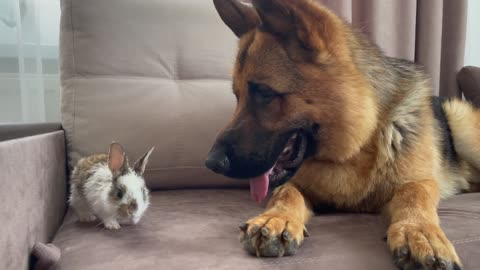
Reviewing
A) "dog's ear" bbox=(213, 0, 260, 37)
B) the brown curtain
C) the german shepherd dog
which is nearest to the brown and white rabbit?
the german shepherd dog

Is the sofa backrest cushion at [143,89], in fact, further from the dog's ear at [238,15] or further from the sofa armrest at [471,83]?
the sofa armrest at [471,83]

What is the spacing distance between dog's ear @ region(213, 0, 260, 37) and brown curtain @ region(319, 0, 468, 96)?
30.8 inches

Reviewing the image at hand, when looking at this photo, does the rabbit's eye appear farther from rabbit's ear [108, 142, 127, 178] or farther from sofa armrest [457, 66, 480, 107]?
sofa armrest [457, 66, 480, 107]

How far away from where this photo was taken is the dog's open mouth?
3.52ft

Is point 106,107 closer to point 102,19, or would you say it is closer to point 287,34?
point 102,19

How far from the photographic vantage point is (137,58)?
1449mm

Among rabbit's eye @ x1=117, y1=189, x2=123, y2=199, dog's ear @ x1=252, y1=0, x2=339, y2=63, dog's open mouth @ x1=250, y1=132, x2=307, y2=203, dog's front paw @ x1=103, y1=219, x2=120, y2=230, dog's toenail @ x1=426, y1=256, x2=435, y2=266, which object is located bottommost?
dog's front paw @ x1=103, y1=219, x2=120, y2=230

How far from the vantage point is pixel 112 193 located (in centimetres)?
102

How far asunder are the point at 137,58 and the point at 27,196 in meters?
0.71

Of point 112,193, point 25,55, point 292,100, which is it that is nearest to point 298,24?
point 292,100

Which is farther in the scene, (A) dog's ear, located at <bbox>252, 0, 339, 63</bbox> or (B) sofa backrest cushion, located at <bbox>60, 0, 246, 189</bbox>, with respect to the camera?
(B) sofa backrest cushion, located at <bbox>60, 0, 246, 189</bbox>

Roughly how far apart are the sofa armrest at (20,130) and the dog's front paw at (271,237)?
2.71 ft

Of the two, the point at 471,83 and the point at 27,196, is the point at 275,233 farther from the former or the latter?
the point at 471,83

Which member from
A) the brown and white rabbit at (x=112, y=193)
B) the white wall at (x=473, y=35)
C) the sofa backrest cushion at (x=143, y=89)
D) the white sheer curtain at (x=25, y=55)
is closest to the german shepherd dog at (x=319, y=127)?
the brown and white rabbit at (x=112, y=193)
